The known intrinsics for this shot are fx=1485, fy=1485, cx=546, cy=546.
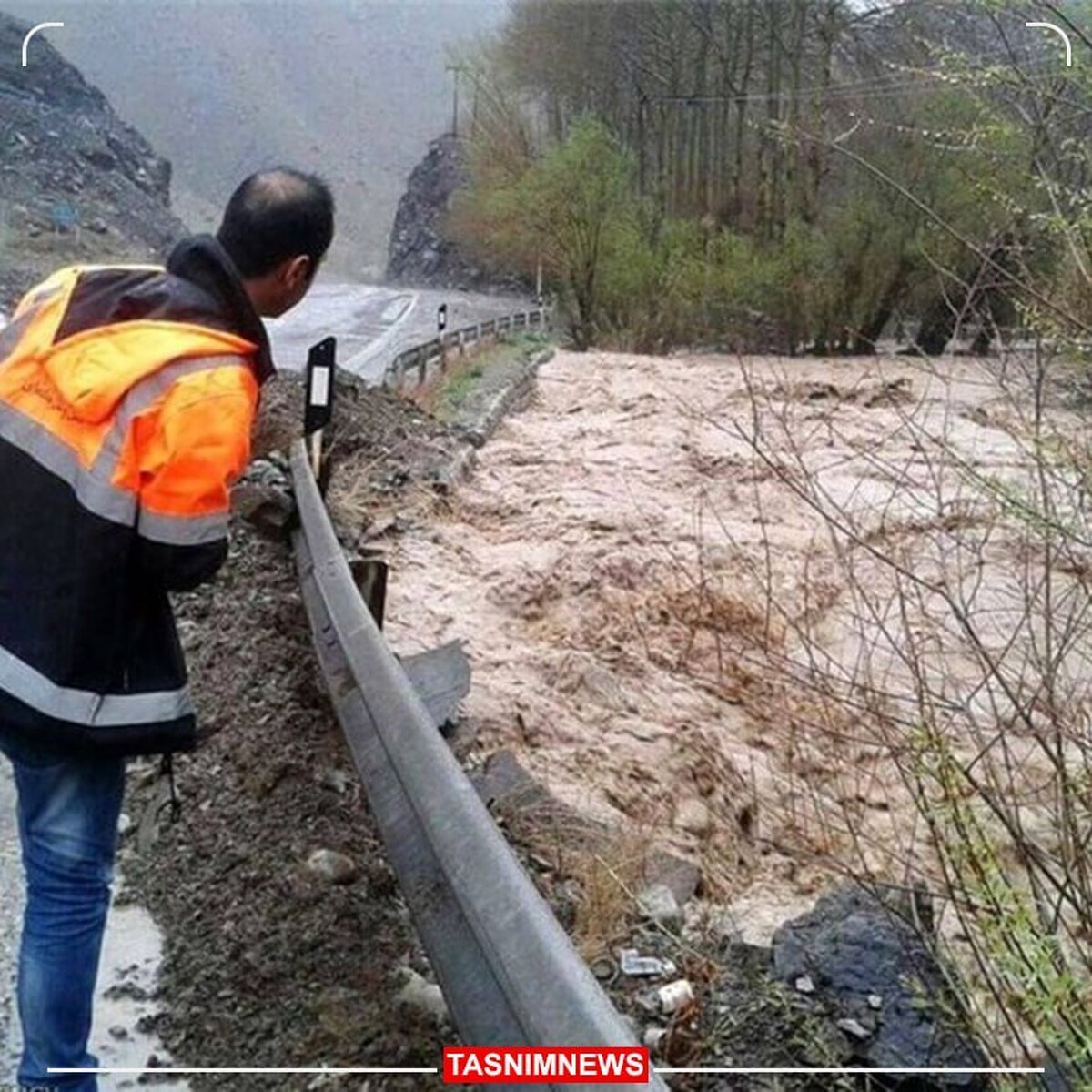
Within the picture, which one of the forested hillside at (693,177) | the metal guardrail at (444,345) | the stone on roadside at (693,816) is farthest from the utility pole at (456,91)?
the stone on roadside at (693,816)

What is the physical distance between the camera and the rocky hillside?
22.5 metres

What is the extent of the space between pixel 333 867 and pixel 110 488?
53.3 inches

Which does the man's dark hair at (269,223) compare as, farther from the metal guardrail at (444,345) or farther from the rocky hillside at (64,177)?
the rocky hillside at (64,177)

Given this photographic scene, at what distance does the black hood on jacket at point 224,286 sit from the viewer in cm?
241

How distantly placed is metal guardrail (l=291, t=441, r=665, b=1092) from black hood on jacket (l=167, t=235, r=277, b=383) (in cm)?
79

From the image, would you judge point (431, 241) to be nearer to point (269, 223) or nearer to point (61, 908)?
point (269, 223)

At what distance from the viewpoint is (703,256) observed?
1583 inches

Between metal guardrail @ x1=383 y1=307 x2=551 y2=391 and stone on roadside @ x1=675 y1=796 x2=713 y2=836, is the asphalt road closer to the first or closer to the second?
metal guardrail @ x1=383 y1=307 x2=551 y2=391

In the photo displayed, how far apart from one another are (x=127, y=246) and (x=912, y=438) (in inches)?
839

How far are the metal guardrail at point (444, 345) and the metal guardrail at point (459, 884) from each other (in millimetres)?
13769

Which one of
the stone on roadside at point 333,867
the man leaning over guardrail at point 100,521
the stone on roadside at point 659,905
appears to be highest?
the man leaning over guardrail at point 100,521

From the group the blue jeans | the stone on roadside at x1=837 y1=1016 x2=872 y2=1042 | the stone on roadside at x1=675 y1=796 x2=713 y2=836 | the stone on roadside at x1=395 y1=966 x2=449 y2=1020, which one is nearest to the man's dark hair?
the blue jeans

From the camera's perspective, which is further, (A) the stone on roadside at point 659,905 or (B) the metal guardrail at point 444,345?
(B) the metal guardrail at point 444,345

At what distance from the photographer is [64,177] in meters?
28.5
